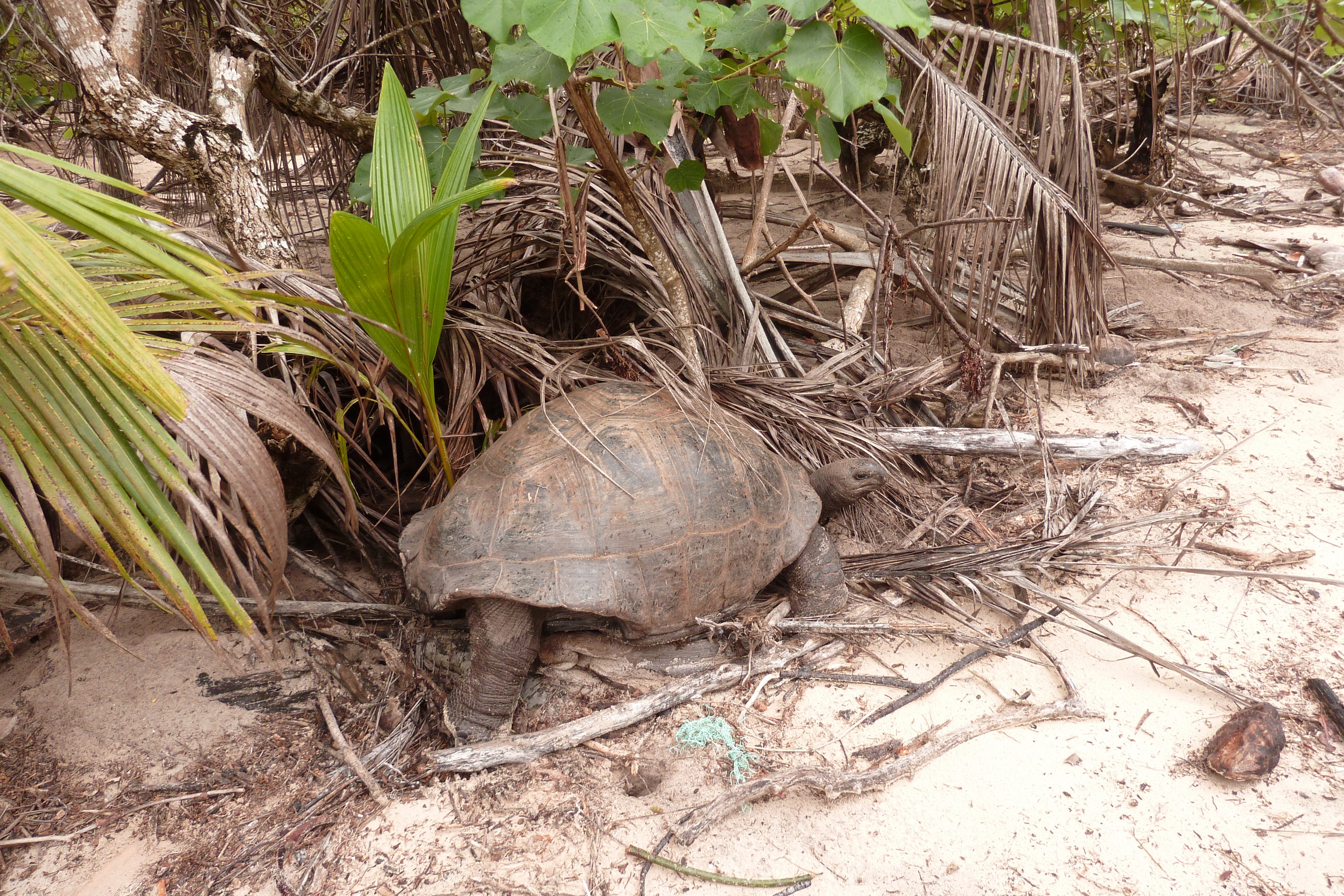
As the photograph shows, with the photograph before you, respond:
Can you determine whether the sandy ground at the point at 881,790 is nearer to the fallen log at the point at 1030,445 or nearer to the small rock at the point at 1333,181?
the fallen log at the point at 1030,445

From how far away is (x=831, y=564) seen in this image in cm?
302

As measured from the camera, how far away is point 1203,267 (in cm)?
547

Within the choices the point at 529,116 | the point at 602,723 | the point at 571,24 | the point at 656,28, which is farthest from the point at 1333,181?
the point at 602,723

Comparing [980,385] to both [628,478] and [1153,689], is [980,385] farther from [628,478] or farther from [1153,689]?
[628,478]

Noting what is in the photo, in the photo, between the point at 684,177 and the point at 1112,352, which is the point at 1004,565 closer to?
the point at 684,177

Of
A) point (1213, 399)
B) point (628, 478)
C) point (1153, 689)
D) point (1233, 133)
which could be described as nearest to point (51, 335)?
point (628, 478)

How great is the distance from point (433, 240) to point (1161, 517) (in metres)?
2.95

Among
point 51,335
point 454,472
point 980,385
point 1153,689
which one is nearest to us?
point 51,335

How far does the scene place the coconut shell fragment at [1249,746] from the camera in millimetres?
2223

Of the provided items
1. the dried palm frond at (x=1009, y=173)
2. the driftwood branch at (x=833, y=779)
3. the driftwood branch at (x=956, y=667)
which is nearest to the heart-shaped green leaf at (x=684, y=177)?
the dried palm frond at (x=1009, y=173)

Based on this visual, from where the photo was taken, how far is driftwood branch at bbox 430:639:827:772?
242 cm

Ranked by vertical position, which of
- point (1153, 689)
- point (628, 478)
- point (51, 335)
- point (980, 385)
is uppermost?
point (51, 335)

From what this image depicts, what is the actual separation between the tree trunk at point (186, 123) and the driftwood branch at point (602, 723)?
195 cm

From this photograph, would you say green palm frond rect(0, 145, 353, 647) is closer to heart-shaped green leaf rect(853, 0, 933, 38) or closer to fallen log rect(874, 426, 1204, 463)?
heart-shaped green leaf rect(853, 0, 933, 38)
